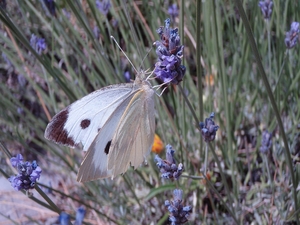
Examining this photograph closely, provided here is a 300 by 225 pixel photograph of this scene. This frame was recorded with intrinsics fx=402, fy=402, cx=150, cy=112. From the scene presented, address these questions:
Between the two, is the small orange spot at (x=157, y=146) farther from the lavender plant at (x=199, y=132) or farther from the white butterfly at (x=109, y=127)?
the white butterfly at (x=109, y=127)

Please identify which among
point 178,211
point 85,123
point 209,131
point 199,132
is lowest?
point 178,211

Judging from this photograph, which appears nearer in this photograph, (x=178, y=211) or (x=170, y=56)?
(x=170, y=56)

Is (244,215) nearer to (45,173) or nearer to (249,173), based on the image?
(249,173)

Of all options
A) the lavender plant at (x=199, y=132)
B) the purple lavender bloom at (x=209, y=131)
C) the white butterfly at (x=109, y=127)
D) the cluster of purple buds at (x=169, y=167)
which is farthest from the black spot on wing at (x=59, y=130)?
the purple lavender bloom at (x=209, y=131)

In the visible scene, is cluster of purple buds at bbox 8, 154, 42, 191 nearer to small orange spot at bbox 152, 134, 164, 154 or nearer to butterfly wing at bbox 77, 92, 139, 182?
butterfly wing at bbox 77, 92, 139, 182

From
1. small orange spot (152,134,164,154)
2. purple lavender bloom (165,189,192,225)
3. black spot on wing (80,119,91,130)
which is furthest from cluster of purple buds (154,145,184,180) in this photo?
small orange spot (152,134,164,154)

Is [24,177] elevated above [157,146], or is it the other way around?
[157,146]

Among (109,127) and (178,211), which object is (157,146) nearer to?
(109,127)

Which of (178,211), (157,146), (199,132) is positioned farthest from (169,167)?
(157,146)
